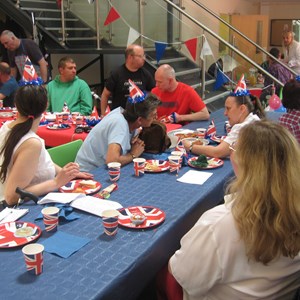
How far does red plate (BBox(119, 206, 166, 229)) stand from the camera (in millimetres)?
1690

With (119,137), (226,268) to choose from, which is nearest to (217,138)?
(119,137)

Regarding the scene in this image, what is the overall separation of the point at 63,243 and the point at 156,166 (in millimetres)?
1016

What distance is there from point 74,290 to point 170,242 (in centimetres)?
56

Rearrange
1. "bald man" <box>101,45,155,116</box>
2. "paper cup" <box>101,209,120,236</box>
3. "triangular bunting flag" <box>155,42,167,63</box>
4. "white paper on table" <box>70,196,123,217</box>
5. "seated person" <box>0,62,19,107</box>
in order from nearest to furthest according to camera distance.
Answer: "paper cup" <box>101,209,120,236</box>, "white paper on table" <box>70,196,123,217</box>, "bald man" <box>101,45,155,116</box>, "seated person" <box>0,62,19,107</box>, "triangular bunting flag" <box>155,42,167,63</box>

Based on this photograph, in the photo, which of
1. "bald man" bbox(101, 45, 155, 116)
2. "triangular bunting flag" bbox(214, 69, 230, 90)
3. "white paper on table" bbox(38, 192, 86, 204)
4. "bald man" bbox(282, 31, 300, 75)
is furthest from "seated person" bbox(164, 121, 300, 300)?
"bald man" bbox(282, 31, 300, 75)

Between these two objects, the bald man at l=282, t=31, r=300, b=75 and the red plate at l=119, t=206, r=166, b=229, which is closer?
the red plate at l=119, t=206, r=166, b=229

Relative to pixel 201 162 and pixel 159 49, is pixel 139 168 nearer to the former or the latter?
pixel 201 162

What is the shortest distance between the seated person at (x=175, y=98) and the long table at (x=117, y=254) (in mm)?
1865

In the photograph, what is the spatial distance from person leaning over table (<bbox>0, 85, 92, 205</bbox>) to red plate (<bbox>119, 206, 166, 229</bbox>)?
420 mm

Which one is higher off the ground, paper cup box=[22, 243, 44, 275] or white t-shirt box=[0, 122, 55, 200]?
white t-shirt box=[0, 122, 55, 200]

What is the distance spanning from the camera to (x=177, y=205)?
1.91m

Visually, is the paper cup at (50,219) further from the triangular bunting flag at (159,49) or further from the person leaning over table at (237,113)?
the triangular bunting flag at (159,49)

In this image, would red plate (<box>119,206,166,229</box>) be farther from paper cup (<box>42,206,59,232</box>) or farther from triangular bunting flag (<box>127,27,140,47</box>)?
triangular bunting flag (<box>127,27,140,47</box>)

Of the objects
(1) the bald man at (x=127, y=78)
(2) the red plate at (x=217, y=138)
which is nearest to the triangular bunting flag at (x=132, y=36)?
(1) the bald man at (x=127, y=78)
